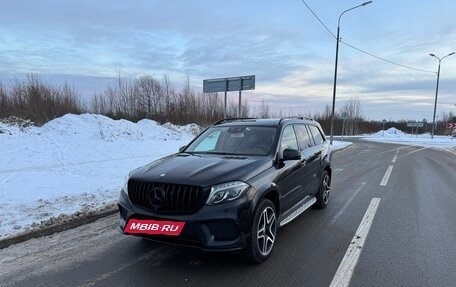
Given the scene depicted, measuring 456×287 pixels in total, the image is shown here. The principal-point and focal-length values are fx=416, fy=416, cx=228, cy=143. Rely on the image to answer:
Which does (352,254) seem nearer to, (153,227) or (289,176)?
(289,176)

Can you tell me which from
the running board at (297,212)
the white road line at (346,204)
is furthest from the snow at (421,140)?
the running board at (297,212)

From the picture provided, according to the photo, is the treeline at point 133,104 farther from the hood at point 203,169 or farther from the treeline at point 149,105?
the hood at point 203,169

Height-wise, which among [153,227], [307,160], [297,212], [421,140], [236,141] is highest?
[236,141]

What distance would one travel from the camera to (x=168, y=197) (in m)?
4.65

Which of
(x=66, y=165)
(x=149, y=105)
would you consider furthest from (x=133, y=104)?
(x=66, y=165)

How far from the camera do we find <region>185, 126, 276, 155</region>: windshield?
5.93 metres

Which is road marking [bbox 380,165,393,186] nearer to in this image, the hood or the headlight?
the hood

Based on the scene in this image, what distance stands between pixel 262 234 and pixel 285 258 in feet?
1.53

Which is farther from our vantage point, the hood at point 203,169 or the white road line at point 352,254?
the hood at point 203,169

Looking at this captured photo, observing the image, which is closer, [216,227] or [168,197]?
[216,227]

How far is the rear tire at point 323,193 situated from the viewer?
7.86m

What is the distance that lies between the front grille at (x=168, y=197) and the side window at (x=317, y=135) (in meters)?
3.90

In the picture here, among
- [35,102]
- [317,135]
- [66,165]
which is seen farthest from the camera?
[35,102]

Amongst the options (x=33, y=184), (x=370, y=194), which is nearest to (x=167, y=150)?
(x=33, y=184)
